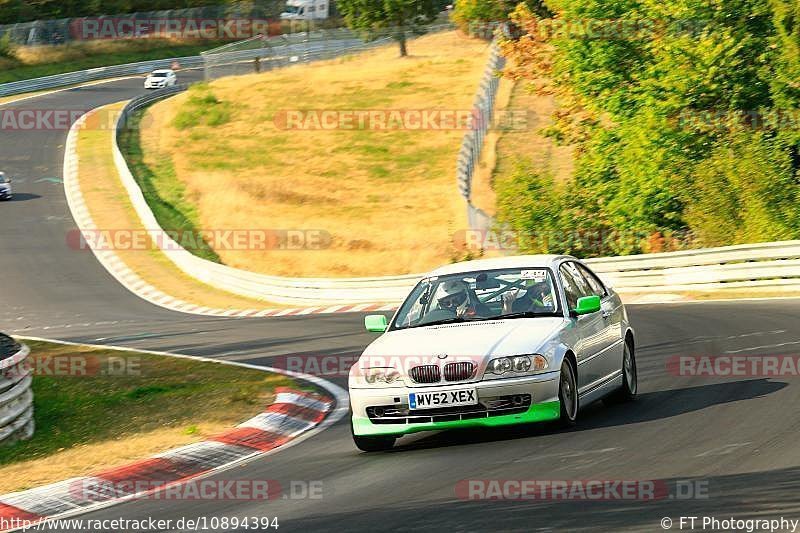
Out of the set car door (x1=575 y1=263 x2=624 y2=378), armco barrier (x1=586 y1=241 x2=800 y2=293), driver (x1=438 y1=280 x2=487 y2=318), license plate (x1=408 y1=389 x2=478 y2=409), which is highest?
driver (x1=438 y1=280 x2=487 y2=318)

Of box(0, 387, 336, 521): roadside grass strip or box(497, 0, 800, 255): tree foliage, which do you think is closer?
box(0, 387, 336, 521): roadside grass strip

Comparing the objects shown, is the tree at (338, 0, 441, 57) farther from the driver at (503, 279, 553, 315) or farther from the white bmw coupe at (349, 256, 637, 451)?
the driver at (503, 279, 553, 315)

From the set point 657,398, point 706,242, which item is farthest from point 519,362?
point 706,242

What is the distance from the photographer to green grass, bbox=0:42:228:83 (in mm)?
78875

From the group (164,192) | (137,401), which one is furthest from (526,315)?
(164,192)

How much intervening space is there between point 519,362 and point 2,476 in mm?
4421

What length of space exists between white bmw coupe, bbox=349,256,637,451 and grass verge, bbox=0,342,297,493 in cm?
242

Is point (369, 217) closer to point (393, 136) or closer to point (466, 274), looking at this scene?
point (393, 136)

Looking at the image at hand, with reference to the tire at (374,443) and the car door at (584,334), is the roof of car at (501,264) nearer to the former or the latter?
the car door at (584,334)

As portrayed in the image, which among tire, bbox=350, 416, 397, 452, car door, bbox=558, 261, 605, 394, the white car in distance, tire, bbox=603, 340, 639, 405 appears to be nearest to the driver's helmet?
car door, bbox=558, 261, 605, 394

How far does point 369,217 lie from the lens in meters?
41.9

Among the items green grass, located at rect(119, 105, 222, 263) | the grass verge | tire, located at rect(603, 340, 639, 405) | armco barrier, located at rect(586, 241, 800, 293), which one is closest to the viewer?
the grass verge

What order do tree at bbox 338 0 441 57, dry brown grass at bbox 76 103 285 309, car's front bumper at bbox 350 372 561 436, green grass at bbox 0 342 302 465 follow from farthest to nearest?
tree at bbox 338 0 441 57 → dry brown grass at bbox 76 103 285 309 → green grass at bbox 0 342 302 465 → car's front bumper at bbox 350 372 561 436

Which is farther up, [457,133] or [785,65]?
[785,65]
